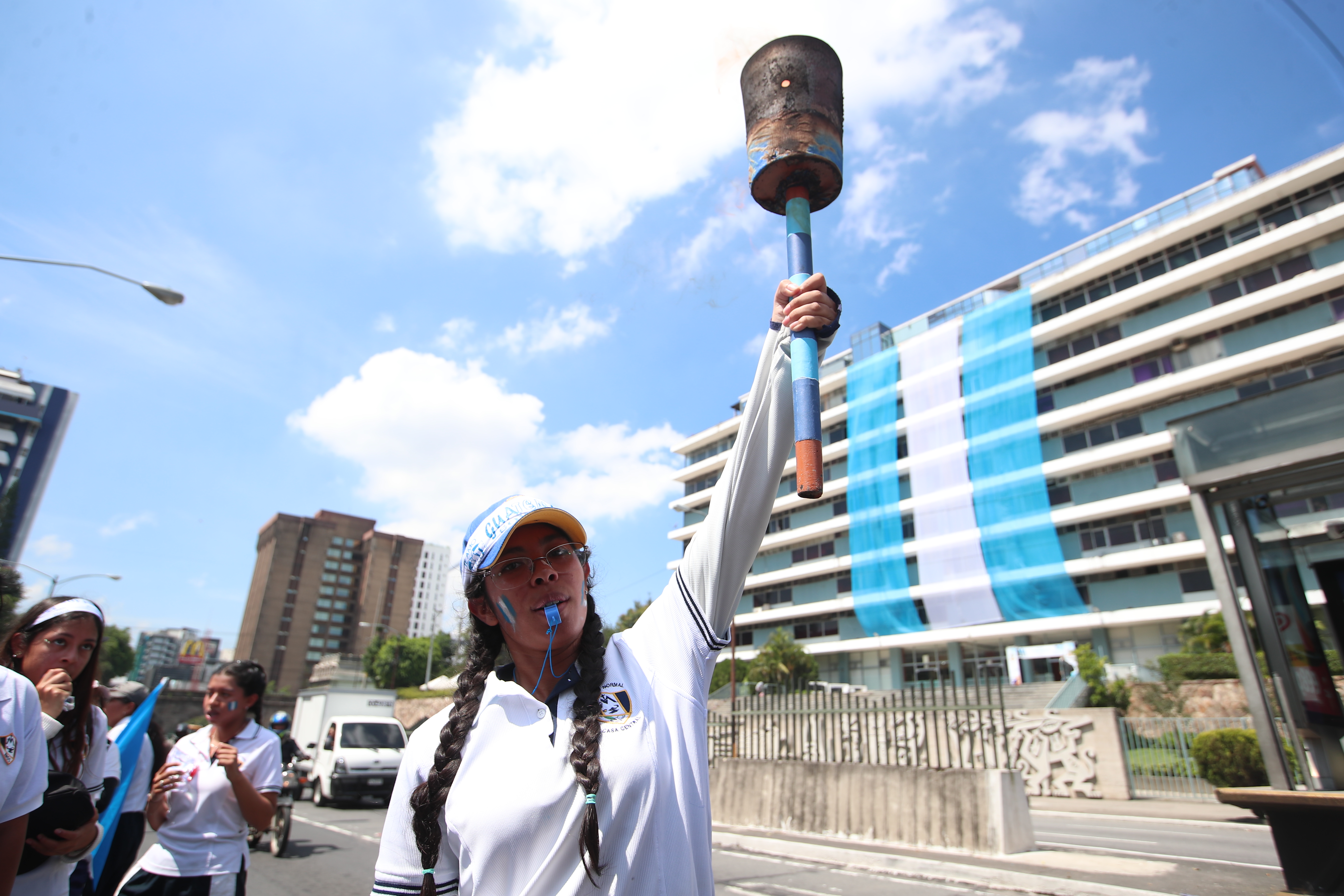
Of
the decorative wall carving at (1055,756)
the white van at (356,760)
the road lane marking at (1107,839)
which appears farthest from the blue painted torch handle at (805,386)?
the decorative wall carving at (1055,756)

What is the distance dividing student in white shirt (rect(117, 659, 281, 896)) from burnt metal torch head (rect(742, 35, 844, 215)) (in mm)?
3587

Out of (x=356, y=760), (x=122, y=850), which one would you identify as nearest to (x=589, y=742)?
(x=122, y=850)

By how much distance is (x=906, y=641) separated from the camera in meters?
43.5

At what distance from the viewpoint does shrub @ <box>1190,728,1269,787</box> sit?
48.1ft

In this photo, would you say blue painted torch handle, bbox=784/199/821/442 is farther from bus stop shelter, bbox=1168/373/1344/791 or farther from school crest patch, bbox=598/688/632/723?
bus stop shelter, bbox=1168/373/1344/791

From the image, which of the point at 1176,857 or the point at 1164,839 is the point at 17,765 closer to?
the point at 1176,857

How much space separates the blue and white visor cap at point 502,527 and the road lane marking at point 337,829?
9.93 metres

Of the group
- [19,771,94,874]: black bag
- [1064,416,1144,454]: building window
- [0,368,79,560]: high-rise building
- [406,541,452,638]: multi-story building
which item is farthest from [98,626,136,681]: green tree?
[19,771,94,874]: black bag

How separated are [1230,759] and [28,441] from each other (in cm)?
9311

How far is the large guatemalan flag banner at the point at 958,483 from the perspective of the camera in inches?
1194

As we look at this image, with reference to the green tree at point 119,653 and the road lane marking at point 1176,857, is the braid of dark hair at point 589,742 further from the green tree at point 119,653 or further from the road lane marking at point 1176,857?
the green tree at point 119,653

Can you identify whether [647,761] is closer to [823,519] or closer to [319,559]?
[823,519]

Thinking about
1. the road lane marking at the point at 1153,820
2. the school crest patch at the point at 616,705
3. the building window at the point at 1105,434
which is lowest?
the road lane marking at the point at 1153,820

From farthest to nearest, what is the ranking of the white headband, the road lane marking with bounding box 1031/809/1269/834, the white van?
the white van, the road lane marking with bounding box 1031/809/1269/834, the white headband
